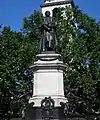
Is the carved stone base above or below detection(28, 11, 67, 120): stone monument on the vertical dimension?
below

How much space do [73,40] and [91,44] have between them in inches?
80.0

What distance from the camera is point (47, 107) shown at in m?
15.2

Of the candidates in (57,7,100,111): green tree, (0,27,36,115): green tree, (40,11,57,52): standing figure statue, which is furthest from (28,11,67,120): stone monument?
(57,7,100,111): green tree

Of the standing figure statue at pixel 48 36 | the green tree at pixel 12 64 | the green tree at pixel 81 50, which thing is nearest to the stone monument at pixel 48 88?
the standing figure statue at pixel 48 36

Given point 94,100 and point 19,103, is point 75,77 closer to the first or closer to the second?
point 94,100

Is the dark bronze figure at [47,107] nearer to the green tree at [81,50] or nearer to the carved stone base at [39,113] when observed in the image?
the carved stone base at [39,113]

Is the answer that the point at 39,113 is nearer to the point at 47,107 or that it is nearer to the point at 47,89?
the point at 47,107

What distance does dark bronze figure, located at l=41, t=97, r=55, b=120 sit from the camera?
15.0 metres

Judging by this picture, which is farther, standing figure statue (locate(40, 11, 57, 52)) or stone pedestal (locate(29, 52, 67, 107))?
standing figure statue (locate(40, 11, 57, 52))

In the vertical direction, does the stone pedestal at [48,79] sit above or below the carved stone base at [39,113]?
above

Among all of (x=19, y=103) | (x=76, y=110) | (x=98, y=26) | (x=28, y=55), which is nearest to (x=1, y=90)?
(x=28, y=55)

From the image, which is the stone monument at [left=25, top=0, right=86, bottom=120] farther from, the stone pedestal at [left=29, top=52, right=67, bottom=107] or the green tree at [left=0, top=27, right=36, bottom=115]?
the green tree at [left=0, top=27, right=36, bottom=115]

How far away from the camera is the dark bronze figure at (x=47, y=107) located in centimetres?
1505

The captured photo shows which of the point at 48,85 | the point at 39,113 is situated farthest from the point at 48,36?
the point at 39,113
